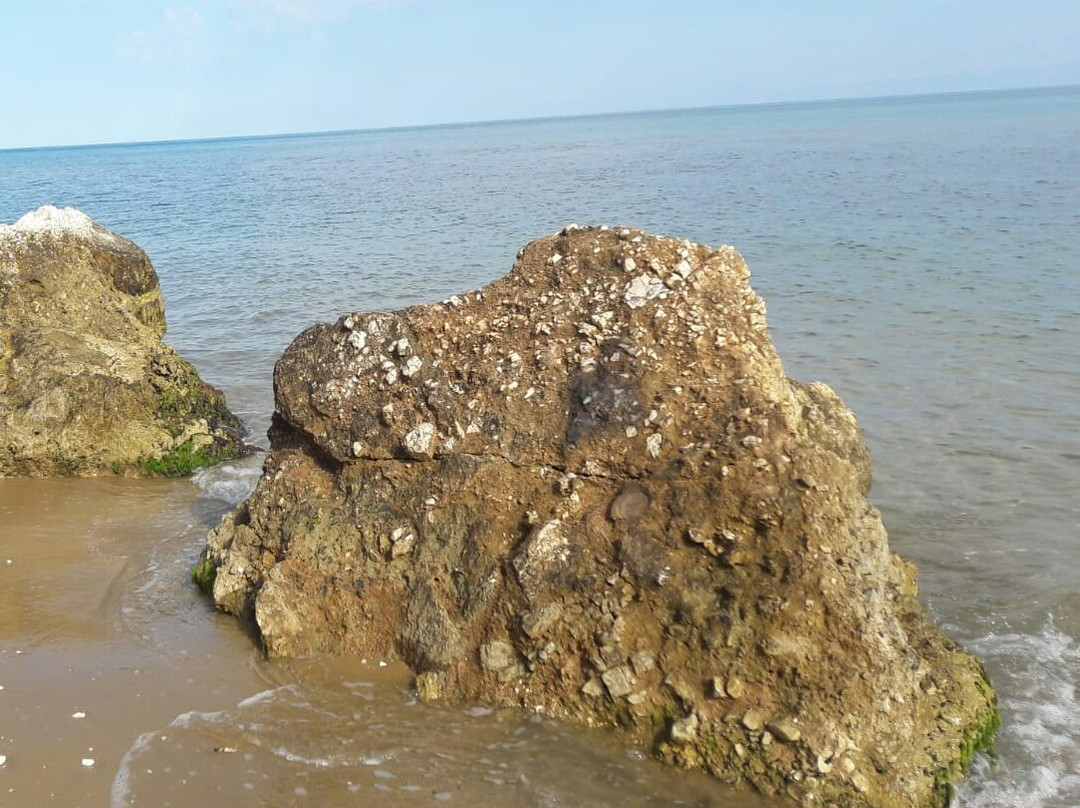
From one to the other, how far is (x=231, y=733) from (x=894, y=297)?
13.1 metres

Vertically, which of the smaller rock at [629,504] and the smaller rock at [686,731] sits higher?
the smaller rock at [629,504]

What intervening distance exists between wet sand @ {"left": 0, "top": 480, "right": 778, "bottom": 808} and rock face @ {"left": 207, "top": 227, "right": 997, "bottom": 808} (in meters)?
0.18

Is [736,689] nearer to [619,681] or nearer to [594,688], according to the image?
[619,681]

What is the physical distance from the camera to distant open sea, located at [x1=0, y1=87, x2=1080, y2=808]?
642cm

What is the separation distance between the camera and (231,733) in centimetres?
466

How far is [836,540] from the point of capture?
449 centimetres

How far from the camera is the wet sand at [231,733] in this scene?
423 centimetres

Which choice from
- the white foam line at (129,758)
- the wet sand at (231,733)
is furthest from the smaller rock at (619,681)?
the white foam line at (129,758)

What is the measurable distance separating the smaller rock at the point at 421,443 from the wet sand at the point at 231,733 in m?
1.18

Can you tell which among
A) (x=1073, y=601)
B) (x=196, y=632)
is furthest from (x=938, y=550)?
(x=196, y=632)

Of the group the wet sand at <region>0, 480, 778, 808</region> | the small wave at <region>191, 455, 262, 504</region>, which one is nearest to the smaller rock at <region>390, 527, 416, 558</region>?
the wet sand at <region>0, 480, 778, 808</region>

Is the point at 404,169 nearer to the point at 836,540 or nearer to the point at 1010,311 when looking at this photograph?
the point at 1010,311

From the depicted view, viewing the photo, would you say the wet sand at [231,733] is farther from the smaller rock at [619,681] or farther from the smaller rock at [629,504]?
the smaller rock at [629,504]

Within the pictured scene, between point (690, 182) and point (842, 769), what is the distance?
34.9 metres
